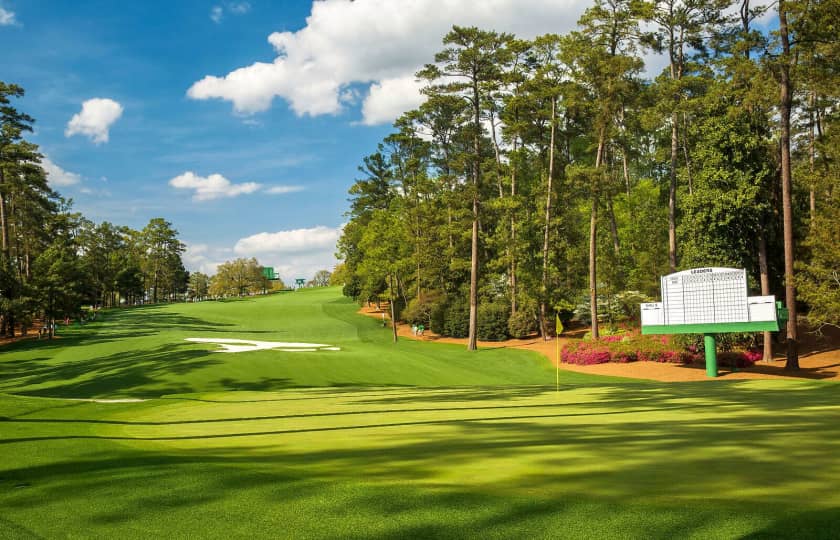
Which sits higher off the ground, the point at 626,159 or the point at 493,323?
the point at 626,159

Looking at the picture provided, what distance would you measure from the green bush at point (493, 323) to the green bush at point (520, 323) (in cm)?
61

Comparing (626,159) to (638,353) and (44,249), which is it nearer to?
(638,353)

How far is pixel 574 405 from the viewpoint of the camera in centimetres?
1250

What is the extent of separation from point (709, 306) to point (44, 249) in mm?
71385

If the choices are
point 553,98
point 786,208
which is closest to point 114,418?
point 786,208

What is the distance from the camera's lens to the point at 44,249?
213ft

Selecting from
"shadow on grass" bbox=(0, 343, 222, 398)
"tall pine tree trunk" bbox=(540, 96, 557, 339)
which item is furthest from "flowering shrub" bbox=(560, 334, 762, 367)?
"shadow on grass" bbox=(0, 343, 222, 398)

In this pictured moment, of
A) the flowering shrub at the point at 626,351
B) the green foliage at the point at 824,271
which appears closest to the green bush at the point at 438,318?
the flowering shrub at the point at 626,351

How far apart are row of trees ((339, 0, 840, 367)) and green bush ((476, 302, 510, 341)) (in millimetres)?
749

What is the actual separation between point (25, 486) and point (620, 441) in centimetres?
678

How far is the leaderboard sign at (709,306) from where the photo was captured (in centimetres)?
2384

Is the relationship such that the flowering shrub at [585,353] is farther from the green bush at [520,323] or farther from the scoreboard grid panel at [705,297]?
the green bush at [520,323]

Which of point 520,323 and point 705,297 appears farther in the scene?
point 520,323

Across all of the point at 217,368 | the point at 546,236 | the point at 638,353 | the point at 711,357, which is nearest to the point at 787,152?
the point at 711,357
